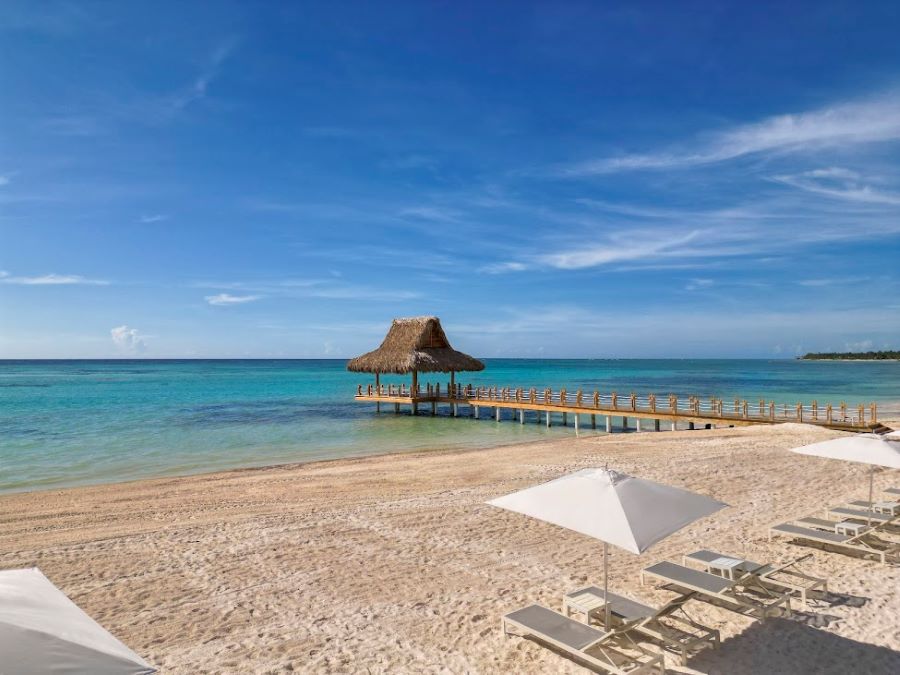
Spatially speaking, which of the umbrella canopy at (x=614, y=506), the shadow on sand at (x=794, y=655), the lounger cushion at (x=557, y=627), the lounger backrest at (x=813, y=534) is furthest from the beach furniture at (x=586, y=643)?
the lounger backrest at (x=813, y=534)

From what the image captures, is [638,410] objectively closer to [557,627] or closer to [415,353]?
[415,353]

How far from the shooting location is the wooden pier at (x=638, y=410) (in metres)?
20.7

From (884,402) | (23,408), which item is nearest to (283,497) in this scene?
(23,408)

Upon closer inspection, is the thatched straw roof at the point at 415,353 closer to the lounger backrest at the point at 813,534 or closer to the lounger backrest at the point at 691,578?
the lounger backrest at the point at 813,534

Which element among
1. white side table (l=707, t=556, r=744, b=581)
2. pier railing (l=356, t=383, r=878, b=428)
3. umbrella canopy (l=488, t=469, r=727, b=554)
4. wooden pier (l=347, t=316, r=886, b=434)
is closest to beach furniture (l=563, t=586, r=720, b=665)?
white side table (l=707, t=556, r=744, b=581)

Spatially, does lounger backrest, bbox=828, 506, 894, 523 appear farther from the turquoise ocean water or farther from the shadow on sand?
the turquoise ocean water

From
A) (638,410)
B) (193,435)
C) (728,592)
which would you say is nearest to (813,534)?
(728,592)

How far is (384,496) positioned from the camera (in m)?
11.2

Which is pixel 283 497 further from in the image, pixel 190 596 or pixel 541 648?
pixel 541 648

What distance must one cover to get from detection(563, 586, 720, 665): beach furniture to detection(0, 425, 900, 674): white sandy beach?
0.19 m

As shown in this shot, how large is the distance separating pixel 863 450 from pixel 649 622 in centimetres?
435

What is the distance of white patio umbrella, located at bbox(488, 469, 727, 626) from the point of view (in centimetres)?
437

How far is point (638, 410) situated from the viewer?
77.9 feet

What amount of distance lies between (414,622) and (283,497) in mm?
6390
